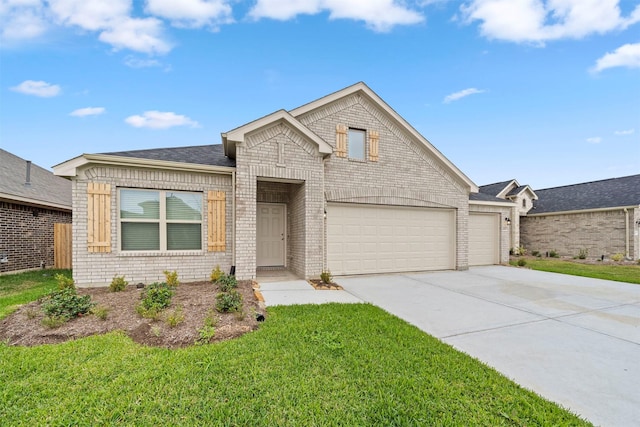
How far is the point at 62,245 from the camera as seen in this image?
420 inches

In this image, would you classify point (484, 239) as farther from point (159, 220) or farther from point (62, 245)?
point (62, 245)

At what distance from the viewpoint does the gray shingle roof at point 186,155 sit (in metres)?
7.47

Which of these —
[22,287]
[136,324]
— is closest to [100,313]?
[136,324]

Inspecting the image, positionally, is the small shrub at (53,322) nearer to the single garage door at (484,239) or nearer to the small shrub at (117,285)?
the small shrub at (117,285)

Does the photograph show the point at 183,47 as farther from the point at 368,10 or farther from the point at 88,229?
the point at 88,229

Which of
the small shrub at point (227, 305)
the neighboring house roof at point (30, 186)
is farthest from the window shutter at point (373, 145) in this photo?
the neighboring house roof at point (30, 186)

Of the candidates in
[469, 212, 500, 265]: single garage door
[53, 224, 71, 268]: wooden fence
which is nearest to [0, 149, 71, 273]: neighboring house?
[53, 224, 71, 268]: wooden fence

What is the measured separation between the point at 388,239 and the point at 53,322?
8108 millimetres

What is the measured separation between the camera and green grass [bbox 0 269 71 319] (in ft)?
17.5

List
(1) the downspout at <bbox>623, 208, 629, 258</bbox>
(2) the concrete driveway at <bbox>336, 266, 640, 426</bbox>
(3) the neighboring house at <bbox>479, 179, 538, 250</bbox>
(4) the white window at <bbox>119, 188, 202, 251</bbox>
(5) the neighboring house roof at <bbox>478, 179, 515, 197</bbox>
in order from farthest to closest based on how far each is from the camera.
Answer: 1. (5) the neighboring house roof at <bbox>478, 179, 515, 197</bbox>
2. (3) the neighboring house at <bbox>479, 179, 538, 250</bbox>
3. (1) the downspout at <bbox>623, 208, 629, 258</bbox>
4. (4) the white window at <bbox>119, 188, 202, 251</bbox>
5. (2) the concrete driveway at <bbox>336, 266, 640, 426</bbox>

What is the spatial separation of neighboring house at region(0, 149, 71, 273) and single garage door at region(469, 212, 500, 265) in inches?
657

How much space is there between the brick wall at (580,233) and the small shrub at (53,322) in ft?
73.3

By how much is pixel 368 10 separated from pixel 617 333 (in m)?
10.1

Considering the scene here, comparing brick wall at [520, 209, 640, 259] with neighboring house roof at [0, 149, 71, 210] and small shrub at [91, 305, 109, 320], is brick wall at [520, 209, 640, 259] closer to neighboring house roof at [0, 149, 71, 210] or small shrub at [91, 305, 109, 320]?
small shrub at [91, 305, 109, 320]
